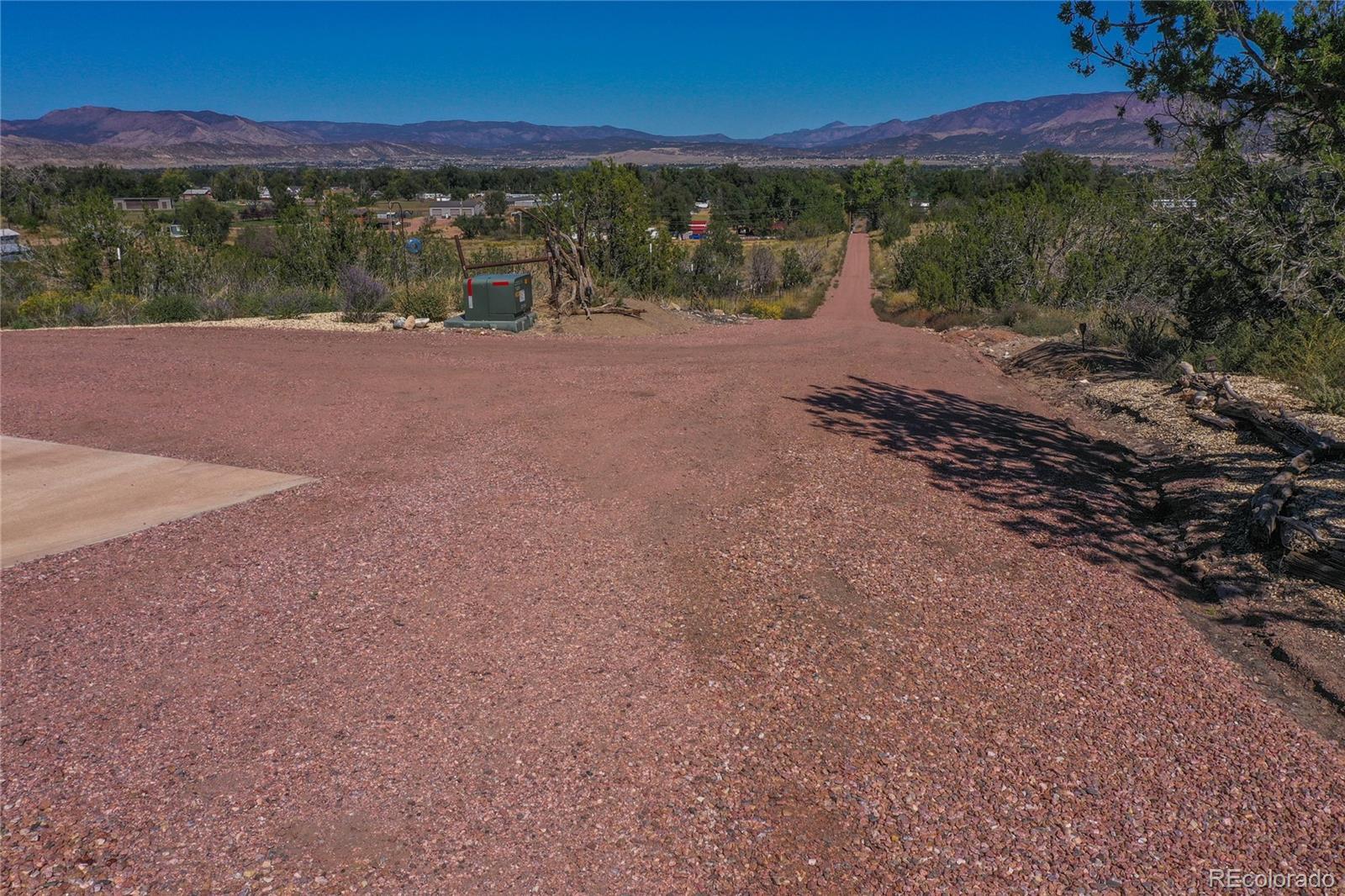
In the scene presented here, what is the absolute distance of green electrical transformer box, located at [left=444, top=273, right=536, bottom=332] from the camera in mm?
17000

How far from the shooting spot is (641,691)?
468 cm

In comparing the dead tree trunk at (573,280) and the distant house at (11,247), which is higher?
the dead tree trunk at (573,280)


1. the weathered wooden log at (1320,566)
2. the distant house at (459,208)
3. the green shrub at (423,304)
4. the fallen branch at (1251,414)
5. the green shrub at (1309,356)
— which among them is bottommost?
the distant house at (459,208)

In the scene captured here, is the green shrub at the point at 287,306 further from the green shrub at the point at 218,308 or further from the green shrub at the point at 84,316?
the green shrub at the point at 84,316

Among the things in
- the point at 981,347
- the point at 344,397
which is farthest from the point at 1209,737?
the point at 981,347

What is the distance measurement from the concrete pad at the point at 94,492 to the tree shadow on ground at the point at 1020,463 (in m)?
5.89

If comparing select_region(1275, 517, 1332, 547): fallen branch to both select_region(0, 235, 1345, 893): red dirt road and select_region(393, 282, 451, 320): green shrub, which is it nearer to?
select_region(0, 235, 1345, 893): red dirt road

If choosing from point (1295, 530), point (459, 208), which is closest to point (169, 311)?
point (1295, 530)

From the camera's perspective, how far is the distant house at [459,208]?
2982 inches

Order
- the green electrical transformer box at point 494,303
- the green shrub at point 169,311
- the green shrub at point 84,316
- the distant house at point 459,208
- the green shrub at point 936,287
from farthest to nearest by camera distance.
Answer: the distant house at point 459,208, the green shrub at point 936,287, the green shrub at point 169,311, the green shrub at point 84,316, the green electrical transformer box at point 494,303

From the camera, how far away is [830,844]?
3.62 meters

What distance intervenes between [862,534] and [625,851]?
12.5 feet

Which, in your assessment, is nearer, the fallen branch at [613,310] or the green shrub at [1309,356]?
the green shrub at [1309,356]

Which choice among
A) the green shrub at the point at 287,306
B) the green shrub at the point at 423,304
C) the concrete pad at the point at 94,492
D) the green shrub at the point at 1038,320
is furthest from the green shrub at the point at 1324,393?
the green shrub at the point at 287,306
